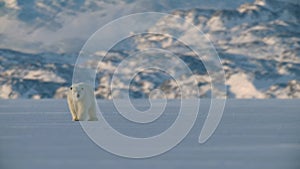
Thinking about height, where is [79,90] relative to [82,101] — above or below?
above

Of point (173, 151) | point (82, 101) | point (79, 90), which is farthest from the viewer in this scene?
point (82, 101)

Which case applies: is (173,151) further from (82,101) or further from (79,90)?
(82,101)

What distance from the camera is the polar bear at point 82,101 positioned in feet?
167

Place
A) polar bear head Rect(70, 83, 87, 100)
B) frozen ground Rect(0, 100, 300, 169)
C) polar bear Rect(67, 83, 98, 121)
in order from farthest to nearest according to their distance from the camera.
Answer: polar bear Rect(67, 83, 98, 121) → polar bear head Rect(70, 83, 87, 100) → frozen ground Rect(0, 100, 300, 169)

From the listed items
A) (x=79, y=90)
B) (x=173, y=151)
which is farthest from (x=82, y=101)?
(x=173, y=151)

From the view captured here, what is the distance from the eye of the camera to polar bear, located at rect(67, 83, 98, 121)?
50906 mm

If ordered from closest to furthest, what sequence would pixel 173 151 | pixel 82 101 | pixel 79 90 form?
pixel 173 151
pixel 79 90
pixel 82 101

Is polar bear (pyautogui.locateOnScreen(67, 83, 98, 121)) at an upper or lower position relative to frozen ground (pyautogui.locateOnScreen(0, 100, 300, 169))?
upper

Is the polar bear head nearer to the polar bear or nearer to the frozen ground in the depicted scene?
the polar bear

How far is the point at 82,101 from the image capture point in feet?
169

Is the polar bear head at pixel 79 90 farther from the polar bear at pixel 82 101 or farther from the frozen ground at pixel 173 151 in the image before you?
the frozen ground at pixel 173 151

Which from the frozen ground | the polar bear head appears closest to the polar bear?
the polar bear head

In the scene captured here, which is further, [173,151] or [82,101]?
[82,101]

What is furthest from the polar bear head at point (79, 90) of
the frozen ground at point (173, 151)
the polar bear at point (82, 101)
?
the frozen ground at point (173, 151)
